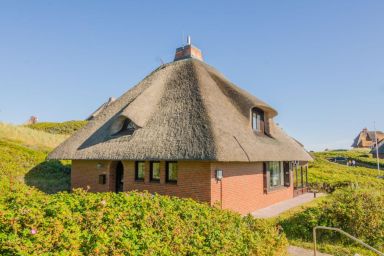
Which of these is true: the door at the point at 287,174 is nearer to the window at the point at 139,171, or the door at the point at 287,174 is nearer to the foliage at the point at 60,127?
the window at the point at 139,171

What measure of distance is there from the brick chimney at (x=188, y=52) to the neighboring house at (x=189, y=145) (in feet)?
5.67

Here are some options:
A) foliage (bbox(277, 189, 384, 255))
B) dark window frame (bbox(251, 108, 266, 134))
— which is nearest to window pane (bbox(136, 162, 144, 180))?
dark window frame (bbox(251, 108, 266, 134))

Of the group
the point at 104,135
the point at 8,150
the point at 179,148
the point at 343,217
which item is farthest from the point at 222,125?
the point at 8,150

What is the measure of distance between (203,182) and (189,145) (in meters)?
1.58

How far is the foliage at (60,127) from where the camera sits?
119 ft

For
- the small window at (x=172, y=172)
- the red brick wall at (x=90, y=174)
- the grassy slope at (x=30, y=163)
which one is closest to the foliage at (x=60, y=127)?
→ the grassy slope at (x=30, y=163)

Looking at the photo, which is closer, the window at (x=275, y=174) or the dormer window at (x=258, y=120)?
the dormer window at (x=258, y=120)

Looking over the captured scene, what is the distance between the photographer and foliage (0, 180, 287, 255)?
3.19 metres

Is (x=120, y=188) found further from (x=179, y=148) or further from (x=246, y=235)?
(x=246, y=235)

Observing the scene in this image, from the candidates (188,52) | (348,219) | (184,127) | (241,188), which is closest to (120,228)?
(184,127)

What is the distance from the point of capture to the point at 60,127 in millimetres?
36781

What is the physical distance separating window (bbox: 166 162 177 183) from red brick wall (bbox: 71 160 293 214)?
0.23 meters

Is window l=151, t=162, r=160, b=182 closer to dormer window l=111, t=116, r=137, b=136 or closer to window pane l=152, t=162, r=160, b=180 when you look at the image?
window pane l=152, t=162, r=160, b=180

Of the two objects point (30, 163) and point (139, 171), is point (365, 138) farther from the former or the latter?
point (30, 163)
